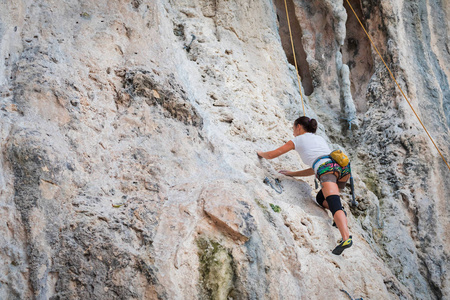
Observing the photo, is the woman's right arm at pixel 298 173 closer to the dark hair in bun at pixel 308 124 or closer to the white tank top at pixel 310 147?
the white tank top at pixel 310 147

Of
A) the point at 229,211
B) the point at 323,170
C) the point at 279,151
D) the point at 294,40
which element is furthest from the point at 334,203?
the point at 294,40

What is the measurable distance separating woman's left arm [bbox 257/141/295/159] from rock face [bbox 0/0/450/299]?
4.0 inches

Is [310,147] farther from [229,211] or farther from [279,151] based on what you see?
[229,211]

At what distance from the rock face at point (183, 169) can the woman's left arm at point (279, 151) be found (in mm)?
102

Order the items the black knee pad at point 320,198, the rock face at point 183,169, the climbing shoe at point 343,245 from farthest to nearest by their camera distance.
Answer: the black knee pad at point 320,198, the climbing shoe at point 343,245, the rock face at point 183,169

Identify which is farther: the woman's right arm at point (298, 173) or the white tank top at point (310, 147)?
the woman's right arm at point (298, 173)

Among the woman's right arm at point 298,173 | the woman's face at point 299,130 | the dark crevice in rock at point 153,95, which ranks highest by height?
the dark crevice in rock at point 153,95

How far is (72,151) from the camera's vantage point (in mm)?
2971

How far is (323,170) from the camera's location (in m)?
3.70

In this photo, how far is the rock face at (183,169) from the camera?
2.59 m

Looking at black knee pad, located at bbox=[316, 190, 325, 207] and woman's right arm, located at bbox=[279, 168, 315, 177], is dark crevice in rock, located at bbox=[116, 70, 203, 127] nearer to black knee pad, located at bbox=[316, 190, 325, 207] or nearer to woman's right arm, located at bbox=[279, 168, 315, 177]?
woman's right arm, located at bbox=[279, 168, 315, 177]

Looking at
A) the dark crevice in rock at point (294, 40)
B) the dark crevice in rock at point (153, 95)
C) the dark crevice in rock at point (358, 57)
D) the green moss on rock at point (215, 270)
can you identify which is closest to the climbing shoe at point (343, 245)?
the green moss on rock at point (215, 270)

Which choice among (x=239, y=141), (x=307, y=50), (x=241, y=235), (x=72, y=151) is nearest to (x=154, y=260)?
(x=241, y=235)

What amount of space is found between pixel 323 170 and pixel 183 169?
1.32 metres
